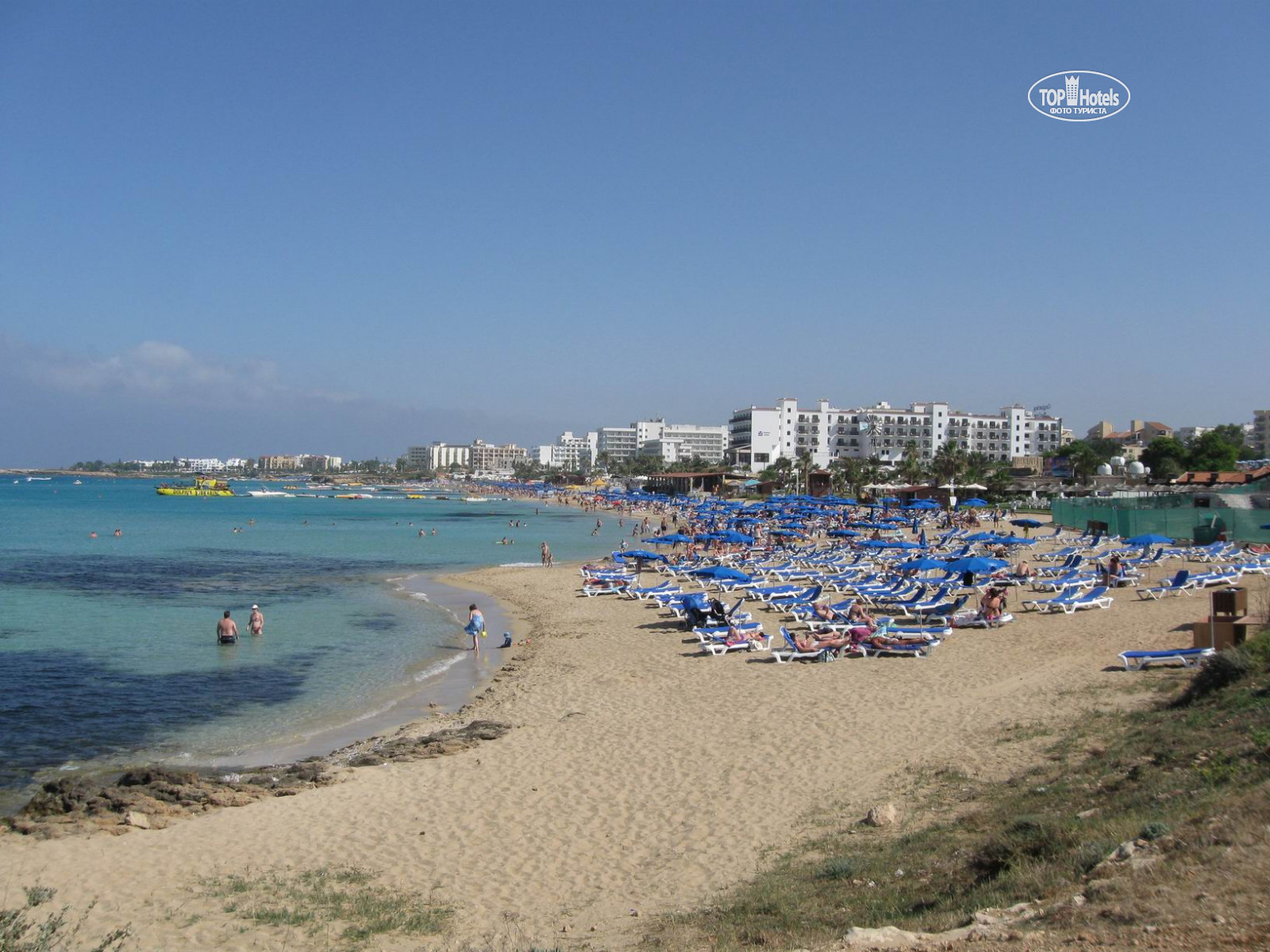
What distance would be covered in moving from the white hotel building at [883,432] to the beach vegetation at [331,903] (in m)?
90.7

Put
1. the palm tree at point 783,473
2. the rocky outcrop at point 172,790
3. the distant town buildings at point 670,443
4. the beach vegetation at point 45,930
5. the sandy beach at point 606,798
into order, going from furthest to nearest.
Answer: the distant town buildings at point 670,443
the palm tree at point 783,473
the rocky outcrop at point 172,790
the sandy beach at point 606,798
the beach vegetation at point 45,930

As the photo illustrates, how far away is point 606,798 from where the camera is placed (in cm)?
947

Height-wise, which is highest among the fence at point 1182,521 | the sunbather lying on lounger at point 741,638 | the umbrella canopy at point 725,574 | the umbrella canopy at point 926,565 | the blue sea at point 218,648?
the fence at point 1182,521

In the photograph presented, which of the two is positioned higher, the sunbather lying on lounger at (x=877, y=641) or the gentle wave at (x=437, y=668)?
the sunbather lying on lounger at (x=877, y=641)

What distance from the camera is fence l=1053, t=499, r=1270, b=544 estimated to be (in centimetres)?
2803

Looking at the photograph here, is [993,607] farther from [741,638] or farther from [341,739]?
[341,739]

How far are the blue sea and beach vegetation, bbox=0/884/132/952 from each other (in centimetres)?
363

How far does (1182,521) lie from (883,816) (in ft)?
90.5

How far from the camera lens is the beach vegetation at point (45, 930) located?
5.31 m

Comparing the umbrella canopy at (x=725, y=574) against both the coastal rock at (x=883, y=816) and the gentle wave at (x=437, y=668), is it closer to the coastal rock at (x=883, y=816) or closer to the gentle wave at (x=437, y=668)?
the gentle wave at (x=437, y=668)

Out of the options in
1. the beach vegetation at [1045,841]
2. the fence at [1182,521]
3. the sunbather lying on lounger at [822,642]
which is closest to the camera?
the beach vegetation at [1045,841]

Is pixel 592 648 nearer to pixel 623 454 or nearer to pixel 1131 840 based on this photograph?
pixel 1131 840

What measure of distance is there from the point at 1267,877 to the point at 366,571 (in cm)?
3430

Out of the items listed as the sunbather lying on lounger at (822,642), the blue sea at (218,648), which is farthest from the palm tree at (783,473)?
the sunbather lying on lounger at (822,642)
